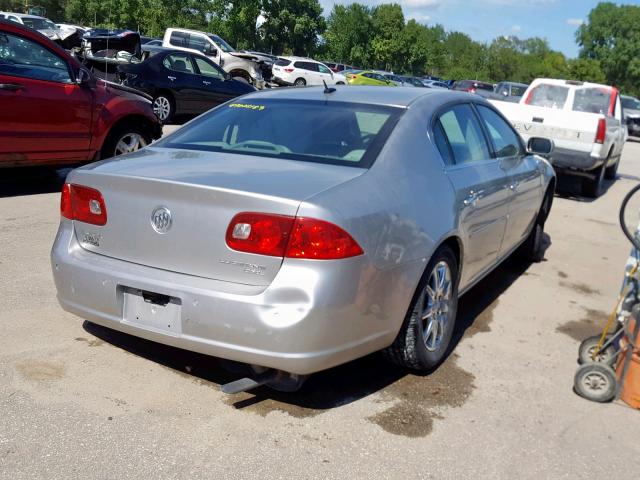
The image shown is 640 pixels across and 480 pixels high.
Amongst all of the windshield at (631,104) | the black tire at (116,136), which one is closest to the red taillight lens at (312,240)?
the black tire at (116,136)

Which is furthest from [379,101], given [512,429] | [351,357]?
[512,429]

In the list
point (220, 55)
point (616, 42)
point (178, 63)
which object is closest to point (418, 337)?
point (178, 63)

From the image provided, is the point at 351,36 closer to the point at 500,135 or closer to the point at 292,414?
the point at 500,135

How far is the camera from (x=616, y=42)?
102562 mm

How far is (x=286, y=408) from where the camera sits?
334 centimetres

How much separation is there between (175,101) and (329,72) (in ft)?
67.9

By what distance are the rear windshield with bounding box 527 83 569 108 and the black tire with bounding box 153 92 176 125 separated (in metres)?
7.05

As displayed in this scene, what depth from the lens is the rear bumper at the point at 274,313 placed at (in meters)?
2.94

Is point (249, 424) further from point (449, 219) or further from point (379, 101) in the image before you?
point (379, 101)

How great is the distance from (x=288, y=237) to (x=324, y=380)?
106cm

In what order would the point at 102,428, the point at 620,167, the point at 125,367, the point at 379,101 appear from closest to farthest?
the point at 102,428 → the point at 125,367 → the point at 379,101 → the point at 620,167

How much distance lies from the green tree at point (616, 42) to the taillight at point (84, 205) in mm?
107725

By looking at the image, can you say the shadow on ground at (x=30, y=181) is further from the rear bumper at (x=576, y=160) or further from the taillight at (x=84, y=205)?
the rear bumper at (x=576, y=160)

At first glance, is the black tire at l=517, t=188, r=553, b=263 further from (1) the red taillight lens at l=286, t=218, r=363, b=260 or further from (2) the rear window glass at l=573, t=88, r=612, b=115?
(2) the rear window glass at l=573, t=88, r=612, b=115
